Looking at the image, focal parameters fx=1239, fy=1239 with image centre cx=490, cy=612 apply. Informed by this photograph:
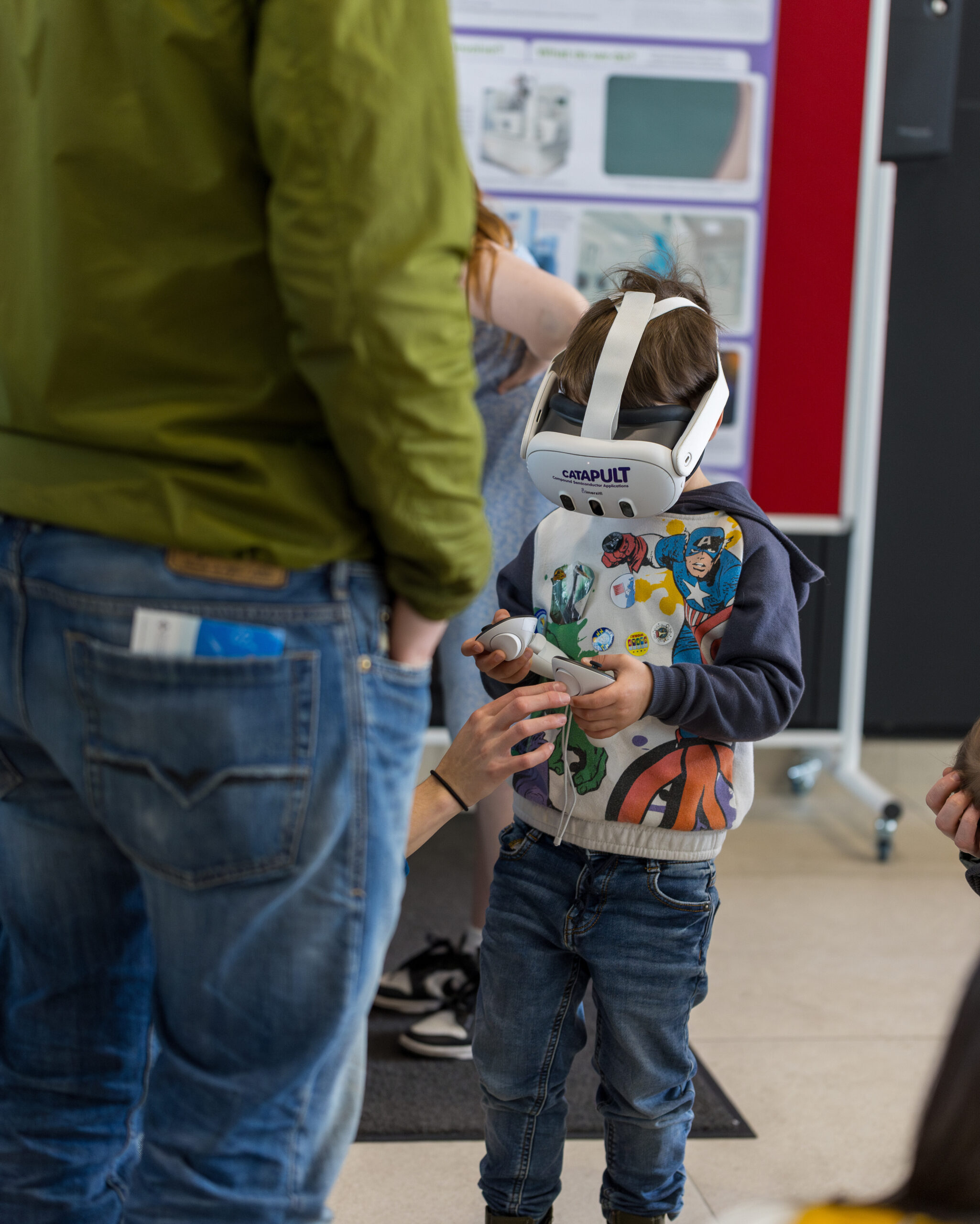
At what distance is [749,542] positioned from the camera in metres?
1.40

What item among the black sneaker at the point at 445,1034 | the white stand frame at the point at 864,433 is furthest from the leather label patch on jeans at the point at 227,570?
the white stand frame at the point at 864,433

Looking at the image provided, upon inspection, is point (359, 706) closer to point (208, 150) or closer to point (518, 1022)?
point (208, 150)

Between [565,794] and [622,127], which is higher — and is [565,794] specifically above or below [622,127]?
below

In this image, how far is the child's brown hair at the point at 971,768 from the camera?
4.58ft

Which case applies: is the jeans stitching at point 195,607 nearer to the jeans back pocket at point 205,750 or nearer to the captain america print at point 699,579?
the jeans back pocket at point 205,750

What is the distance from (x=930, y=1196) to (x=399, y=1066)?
1459 mm

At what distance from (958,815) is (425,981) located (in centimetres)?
112

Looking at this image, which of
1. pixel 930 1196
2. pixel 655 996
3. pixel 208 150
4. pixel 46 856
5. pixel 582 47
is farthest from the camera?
pixel 582 47

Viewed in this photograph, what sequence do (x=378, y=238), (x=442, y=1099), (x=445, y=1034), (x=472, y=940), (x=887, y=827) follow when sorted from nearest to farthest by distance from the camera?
(x=378, y=238)
(x=442, y=1099)
(x=445, y=1034)
(x=472, y=940)
(x=887, y=827)

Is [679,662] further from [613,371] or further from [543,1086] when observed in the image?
[543,1086]

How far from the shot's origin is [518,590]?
5.05 feet

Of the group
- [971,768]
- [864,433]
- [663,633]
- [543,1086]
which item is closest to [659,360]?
[663,633]

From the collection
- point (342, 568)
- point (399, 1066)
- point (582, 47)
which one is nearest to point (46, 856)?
point (342, 568)

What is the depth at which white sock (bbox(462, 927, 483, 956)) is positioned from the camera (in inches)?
85.7
